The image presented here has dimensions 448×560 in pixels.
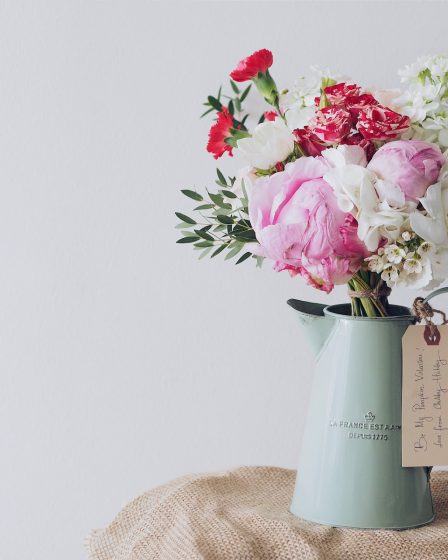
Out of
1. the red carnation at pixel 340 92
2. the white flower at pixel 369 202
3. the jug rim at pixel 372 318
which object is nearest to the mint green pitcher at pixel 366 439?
the jug rim at pixel 372 318

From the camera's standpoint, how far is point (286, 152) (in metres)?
0.86

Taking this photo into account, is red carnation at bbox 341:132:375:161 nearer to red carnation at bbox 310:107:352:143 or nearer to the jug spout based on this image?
red carnation at bbox 310:107:352:143

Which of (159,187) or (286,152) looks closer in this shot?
(286,152)

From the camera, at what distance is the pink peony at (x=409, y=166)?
0.79 m

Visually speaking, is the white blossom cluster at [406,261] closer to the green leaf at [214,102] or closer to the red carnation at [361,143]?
the red carnation at [361,143]

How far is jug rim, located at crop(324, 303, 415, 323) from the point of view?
0.87 m

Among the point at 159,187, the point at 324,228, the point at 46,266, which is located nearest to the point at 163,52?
the point at 159,187

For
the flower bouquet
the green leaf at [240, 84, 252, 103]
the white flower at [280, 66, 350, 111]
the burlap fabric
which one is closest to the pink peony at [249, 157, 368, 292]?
the flower bouquet

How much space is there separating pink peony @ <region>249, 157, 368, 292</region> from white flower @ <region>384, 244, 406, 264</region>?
0.02m

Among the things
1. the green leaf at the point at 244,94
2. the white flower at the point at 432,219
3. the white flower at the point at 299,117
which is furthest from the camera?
the green leaf at the point at 244,94

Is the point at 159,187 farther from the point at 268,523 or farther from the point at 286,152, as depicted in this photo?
the point at 268,523

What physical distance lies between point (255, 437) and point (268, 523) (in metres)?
0.47

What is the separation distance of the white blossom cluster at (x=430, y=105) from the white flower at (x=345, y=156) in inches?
2.2

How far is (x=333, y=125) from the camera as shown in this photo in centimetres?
82
